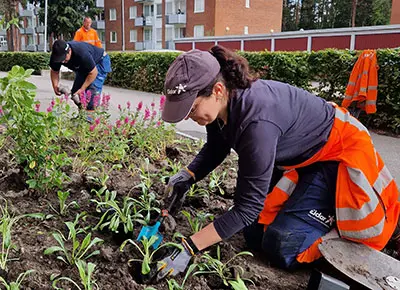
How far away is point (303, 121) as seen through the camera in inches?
90.5

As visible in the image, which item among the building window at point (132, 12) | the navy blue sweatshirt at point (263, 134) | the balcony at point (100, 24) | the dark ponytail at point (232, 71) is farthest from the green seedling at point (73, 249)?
the balcony at point (100, 24)

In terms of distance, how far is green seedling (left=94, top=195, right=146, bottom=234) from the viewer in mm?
2481

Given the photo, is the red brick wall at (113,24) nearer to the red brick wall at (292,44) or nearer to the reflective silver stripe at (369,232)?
the red brick wall at (292,44)

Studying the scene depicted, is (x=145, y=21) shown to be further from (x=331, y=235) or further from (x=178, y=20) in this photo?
(x=331, y=235)

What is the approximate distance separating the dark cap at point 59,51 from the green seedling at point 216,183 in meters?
2.50

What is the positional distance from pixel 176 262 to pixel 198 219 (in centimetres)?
62

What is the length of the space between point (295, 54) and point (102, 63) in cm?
398

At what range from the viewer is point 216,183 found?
135 inches

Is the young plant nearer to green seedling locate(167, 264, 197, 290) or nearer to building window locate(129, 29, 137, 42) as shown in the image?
green seedling locate(167, 264, 197, 290)

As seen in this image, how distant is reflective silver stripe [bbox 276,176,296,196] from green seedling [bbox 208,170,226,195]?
85 cm

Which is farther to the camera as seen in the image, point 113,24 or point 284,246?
point 113,24

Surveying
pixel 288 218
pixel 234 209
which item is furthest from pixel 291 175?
pixel 234 209

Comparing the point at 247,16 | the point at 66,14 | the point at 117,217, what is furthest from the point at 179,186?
the point at 66,14

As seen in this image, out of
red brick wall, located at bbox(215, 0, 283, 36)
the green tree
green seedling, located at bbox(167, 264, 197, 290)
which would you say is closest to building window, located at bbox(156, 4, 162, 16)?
the green tree
